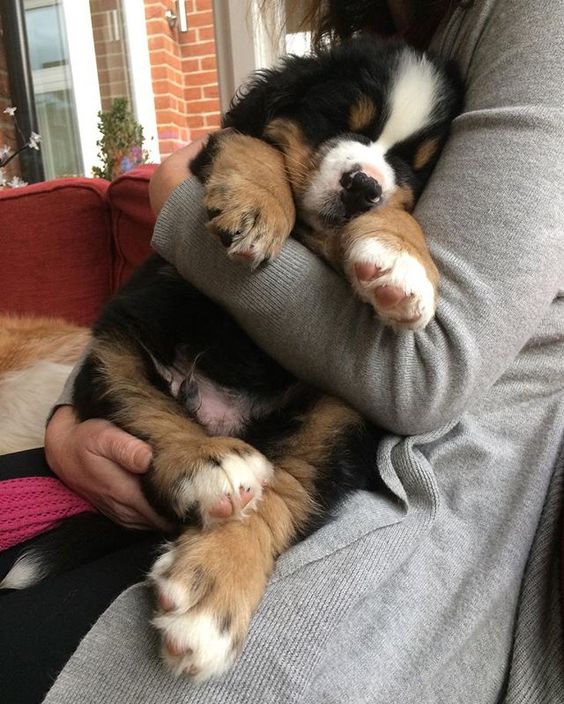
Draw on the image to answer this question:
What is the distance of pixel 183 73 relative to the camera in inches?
242

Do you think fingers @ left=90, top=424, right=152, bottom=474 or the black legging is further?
fingers @ left=90, top=424, right=152, bottom=474

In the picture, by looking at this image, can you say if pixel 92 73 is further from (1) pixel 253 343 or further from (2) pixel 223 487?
(2) pixel 223 487

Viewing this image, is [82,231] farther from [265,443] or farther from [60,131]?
[60,131]

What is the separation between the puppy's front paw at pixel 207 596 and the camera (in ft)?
2.52

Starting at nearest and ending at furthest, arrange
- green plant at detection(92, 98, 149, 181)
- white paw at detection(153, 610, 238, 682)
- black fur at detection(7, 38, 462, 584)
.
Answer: white paw at detection(153, 610, 238, 682) → black fur at detection(7, 38, 462, 584) → green plant at detection(92, 98, 149, 181)

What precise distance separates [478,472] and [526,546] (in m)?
0.14

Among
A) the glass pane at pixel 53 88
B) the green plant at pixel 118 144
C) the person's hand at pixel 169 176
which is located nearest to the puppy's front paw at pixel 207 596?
the person's hand at pixel 169 176

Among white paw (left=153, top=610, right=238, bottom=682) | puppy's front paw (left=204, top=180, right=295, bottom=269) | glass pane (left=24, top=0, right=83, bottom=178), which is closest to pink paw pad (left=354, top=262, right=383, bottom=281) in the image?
puppy's front paw (left=204, top=180, right=295, bottom=269)

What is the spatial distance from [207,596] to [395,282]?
46cm

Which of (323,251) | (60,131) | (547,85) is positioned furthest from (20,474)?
(60,131)

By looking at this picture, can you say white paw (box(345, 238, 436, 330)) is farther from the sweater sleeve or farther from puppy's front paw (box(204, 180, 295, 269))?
puppy's front paw (box(204, 180, 295, 269))

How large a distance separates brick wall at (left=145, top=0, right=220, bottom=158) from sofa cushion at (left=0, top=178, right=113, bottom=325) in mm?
3558

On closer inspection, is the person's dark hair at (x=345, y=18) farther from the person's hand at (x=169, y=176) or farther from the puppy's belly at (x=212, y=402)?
the puppy's belly at (x=212, y=402)

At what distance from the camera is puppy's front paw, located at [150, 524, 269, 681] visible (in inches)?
30.2
